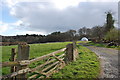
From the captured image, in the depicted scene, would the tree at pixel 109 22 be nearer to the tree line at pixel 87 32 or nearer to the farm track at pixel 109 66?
the tree line at pixel 87 32

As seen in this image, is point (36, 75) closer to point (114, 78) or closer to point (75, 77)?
point (75, 77)

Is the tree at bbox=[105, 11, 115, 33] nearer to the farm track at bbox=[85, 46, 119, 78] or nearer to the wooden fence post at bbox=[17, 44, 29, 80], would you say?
the farm track at bbox=[85, 46, 119, 78]

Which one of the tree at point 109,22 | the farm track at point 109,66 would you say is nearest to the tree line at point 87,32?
the tree at point 109,22

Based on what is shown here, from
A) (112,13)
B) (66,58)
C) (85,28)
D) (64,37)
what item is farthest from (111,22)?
(85,28)

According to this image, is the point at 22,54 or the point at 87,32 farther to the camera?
the point at 87,32

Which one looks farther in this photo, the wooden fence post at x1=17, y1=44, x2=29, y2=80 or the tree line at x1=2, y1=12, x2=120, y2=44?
the tree line at x1=2, y1=12, x2=120, y2=44

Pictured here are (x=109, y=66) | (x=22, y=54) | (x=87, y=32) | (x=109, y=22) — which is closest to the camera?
(x=22, y=54)

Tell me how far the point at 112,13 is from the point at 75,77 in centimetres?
3485

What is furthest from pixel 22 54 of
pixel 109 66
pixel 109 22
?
pixel 109 22

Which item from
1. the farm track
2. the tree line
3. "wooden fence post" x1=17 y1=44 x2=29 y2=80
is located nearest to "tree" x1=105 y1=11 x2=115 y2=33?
the tree line

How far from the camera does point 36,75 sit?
447 cm

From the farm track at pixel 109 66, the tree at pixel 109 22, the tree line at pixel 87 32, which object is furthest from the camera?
the tree at pixel 109 22

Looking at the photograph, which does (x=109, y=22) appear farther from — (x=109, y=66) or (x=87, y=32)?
(x=87, y=32)

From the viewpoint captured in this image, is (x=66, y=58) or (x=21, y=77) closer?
(x=21, y=77)
